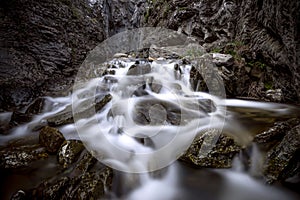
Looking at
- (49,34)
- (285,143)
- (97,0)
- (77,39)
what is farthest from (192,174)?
(97,0)

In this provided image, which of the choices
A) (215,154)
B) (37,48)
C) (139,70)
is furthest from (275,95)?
(37,48)

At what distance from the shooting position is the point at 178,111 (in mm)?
4305

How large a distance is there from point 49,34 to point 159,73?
3.81 meters

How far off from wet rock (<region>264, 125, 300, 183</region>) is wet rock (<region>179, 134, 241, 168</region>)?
0.42m

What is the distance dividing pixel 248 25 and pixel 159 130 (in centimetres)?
563

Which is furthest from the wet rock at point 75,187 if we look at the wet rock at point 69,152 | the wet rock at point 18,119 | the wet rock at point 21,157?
the wet rock at point 18,119

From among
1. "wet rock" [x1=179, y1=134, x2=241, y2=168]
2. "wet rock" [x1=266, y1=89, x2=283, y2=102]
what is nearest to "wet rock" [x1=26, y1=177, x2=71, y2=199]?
"wet rock" [x1=179, y1=134, x2=241, y2=168]

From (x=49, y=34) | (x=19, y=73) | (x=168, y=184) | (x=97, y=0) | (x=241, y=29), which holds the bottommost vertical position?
(x=168, y=184)

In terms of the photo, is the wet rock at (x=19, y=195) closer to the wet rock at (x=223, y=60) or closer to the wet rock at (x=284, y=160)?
the wet rock at (x=284, y=160)

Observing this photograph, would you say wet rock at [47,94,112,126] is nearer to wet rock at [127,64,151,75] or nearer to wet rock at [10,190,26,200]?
wet rock at [10,190,26,200]

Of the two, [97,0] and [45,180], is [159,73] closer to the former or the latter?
[45,180]

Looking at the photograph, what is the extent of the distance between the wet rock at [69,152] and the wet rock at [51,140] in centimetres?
14

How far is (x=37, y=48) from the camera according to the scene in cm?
602

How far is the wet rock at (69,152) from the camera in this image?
105 inches
